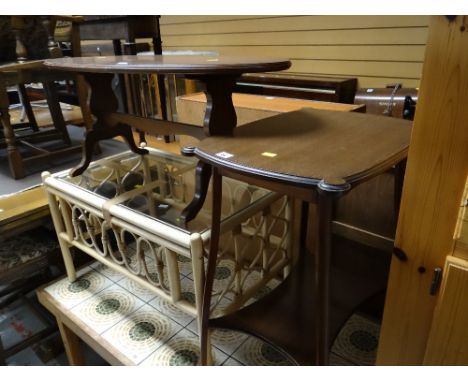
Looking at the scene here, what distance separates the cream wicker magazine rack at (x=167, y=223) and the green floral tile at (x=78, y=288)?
0.05m

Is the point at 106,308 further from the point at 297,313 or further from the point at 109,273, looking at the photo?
the point at 297,313

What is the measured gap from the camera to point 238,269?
125 cm

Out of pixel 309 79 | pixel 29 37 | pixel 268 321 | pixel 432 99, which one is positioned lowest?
pixel 268 321

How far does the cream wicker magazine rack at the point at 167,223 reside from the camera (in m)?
1.16

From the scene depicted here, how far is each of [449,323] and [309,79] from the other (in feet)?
6.28

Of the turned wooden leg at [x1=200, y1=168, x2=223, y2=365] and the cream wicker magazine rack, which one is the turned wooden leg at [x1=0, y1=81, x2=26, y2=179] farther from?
the turned wooden leg at [x1=200, y1=168, x2=223, y2=365]

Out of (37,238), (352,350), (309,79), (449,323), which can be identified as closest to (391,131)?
(449,323)

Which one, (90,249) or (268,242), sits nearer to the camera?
(268,242)

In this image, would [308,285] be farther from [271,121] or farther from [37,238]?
[37,238]

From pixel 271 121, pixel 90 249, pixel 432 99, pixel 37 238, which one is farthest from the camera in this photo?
pixel 37 238

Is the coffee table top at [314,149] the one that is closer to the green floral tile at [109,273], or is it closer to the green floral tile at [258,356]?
the green floral tile at [258,356]

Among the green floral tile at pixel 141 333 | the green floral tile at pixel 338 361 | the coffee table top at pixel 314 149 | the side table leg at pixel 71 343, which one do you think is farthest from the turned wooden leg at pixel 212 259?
the side table leg at pixel 71 343

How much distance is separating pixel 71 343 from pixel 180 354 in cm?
73

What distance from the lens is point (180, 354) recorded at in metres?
1.39
